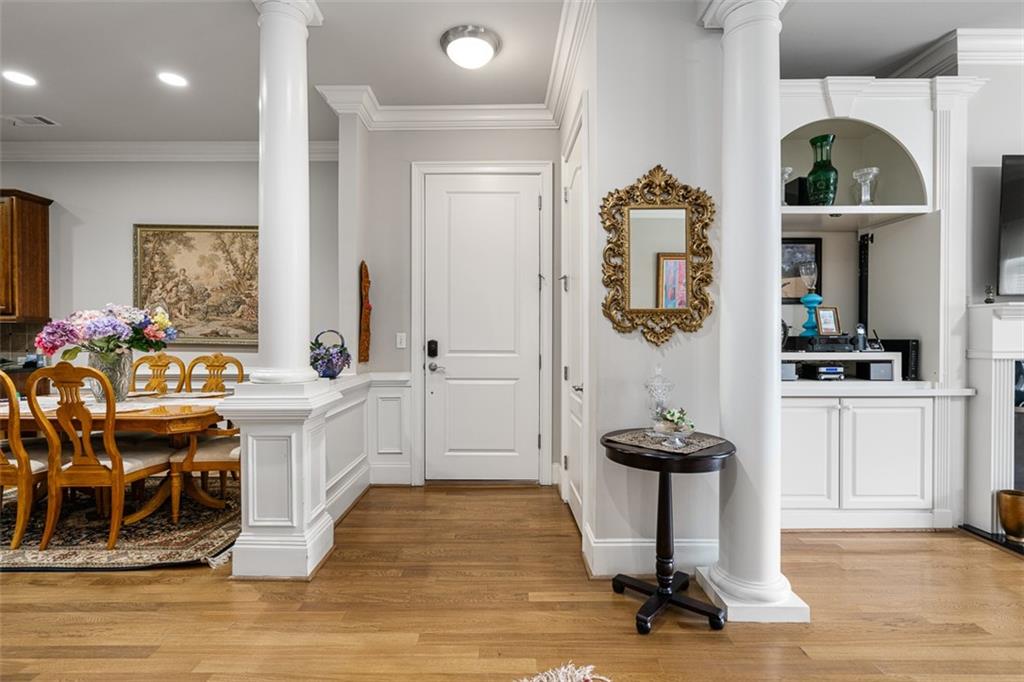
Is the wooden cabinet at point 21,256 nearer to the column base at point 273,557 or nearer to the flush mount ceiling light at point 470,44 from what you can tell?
the column base at point 273,557

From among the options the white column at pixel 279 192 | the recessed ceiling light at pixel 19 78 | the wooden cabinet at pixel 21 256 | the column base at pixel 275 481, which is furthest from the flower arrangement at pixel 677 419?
the wooden cabinet at pixel 21 256

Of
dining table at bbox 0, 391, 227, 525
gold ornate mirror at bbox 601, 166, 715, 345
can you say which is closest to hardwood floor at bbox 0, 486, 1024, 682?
dining table at bbox 0, 391, 227, 525

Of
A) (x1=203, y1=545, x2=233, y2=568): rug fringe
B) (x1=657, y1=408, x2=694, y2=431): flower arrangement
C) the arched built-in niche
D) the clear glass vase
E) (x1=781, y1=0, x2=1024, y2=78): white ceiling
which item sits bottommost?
(x1=203, y1=545, x2=233, y2=568): rug fringe

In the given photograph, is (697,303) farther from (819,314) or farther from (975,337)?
(975,337)

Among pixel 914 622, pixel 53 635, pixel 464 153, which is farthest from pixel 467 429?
pixel 914 622

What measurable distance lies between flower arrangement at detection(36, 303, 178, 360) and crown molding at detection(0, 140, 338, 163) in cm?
224

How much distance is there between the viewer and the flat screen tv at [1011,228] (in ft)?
10.1

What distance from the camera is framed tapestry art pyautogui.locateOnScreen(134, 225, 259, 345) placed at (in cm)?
491

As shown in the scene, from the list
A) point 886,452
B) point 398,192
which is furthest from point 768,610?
point 398,192

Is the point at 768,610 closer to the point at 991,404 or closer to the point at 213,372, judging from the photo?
the point at 991,404

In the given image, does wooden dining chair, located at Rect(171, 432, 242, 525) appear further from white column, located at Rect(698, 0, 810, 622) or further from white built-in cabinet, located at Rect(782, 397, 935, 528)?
white built-in cabinet, located at Rect(782, 397, 935, 528)

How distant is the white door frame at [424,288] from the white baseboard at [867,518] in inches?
69.4

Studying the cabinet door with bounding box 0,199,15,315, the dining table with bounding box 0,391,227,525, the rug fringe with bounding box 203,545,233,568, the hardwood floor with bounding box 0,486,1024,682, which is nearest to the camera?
the hardwood floor with bounding box 0,486,1024,682

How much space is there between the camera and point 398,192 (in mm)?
4121
